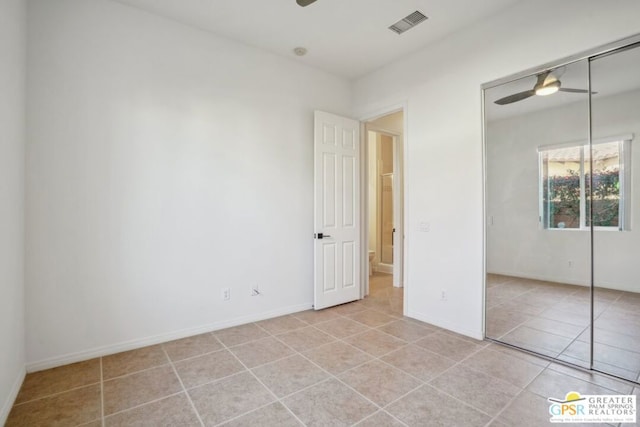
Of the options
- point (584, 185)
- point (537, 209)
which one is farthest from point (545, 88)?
point (537, 209)

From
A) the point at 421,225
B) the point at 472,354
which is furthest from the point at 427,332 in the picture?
the point at 421,225

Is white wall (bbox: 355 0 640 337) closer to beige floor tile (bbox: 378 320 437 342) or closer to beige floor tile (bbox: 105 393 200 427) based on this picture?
beige floor tile (bbox: 378 320 437 342)

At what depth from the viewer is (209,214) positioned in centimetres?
316

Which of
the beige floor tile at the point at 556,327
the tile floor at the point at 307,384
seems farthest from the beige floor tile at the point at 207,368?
the beige floor tile at the point at 556,327

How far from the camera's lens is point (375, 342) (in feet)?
9.50

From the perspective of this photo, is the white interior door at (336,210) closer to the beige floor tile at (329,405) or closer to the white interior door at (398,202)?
the white interior door at (398,202)

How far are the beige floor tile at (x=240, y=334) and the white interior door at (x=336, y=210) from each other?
88 centimetres

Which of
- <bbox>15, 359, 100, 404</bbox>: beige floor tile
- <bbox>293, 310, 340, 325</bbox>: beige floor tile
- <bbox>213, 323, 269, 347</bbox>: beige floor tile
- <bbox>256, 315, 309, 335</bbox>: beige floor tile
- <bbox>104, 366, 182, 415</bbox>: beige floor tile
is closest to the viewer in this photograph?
<bbox>104, 366, 182, 415</bbox>: beige floor tile

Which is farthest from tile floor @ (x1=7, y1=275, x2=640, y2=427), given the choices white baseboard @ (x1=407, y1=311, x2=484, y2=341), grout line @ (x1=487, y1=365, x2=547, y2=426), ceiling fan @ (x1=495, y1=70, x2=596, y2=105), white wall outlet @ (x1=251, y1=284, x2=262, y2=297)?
ceiling fan @ (x1=495, y1=70, x2=596, y2=105)

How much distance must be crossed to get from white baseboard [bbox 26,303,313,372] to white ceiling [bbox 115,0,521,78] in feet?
9.92

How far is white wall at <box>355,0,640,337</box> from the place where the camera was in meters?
2.47

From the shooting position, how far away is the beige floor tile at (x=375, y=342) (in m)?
2.73

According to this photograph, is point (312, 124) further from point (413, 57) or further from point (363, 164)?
point (413, 57)

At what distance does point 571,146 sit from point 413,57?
1.91 metres
